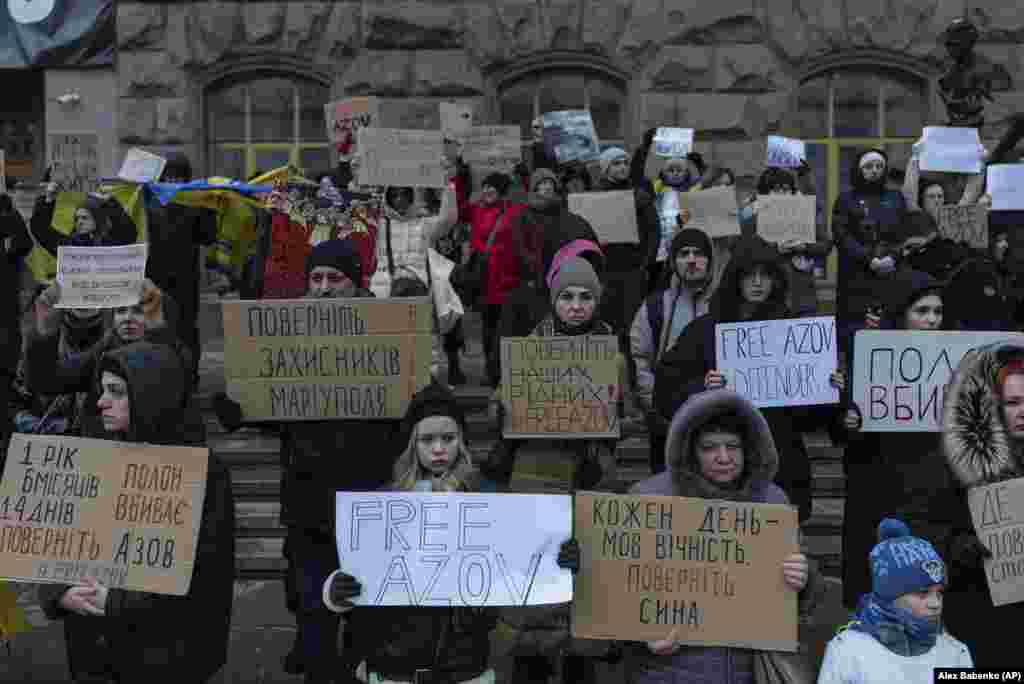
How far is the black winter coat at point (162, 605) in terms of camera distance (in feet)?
16.8

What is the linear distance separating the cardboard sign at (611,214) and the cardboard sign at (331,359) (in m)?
3.90

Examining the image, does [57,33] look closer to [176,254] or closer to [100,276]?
[176,254]

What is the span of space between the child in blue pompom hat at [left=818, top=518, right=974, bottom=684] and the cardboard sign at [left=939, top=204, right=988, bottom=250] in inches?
215

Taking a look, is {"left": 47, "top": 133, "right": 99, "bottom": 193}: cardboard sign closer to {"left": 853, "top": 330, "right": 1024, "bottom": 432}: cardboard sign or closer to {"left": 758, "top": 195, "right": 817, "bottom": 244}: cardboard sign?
{"left": 758, "top": 195, "right": 817, "bottom": 244}: cardboard sign

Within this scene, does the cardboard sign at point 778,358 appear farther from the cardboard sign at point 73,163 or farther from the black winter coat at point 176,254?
A: the cardboard sign at point 73,163

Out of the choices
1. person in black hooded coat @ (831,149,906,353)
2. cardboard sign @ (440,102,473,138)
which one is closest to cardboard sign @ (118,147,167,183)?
cardboard sign @ (440,102,473,138)

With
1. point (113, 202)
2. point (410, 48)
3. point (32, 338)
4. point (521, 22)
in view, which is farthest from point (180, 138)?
point (32, 338)

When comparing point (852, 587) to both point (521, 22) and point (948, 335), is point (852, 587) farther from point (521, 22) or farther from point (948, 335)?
point (521, 22)

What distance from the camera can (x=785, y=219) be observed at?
1038 centimetres

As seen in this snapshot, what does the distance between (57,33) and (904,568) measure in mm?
12572

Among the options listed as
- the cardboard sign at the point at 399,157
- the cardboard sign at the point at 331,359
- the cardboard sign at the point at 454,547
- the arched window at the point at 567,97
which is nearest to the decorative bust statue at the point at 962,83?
the arched window at the point at 567,97

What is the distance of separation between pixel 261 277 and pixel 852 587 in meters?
3.83

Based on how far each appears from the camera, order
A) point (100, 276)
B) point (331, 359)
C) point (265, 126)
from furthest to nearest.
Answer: point (265, 126) → point (100, 276) → point (331, 359)

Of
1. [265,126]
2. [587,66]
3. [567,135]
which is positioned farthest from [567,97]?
[567,135]
